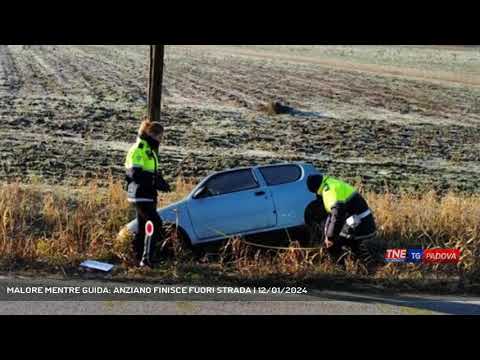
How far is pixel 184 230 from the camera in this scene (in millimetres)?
7109

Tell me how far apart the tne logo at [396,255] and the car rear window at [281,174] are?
1355mm

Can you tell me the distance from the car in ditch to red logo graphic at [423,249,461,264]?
1.49m

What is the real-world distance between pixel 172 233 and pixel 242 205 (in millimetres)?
863

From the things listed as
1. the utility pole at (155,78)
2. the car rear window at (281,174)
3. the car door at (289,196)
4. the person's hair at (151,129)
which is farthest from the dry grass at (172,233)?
the person's hair at (151,129)

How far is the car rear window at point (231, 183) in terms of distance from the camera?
7.15 metres

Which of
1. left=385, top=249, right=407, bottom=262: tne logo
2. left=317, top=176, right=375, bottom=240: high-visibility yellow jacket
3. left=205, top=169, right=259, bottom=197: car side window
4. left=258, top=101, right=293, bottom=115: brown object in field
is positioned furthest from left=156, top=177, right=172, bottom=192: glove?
left=258, top=101, right=293, bottom=115: brown object in field

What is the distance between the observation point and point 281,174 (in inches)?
283

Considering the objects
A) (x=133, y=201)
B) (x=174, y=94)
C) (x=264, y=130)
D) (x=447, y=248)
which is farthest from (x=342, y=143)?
(x=133, y=201)

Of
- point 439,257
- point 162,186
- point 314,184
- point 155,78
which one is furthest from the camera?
point 155,78

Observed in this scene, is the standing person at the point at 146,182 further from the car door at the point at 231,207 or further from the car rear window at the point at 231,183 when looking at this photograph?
the car rear window at the point at 231,183

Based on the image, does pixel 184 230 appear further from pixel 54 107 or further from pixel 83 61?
pixel 54 107

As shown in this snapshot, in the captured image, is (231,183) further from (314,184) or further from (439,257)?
(439,257)

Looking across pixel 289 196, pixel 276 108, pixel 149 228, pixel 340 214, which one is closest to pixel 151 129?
pixel 149 228

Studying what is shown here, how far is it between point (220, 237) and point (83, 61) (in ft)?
18.5
